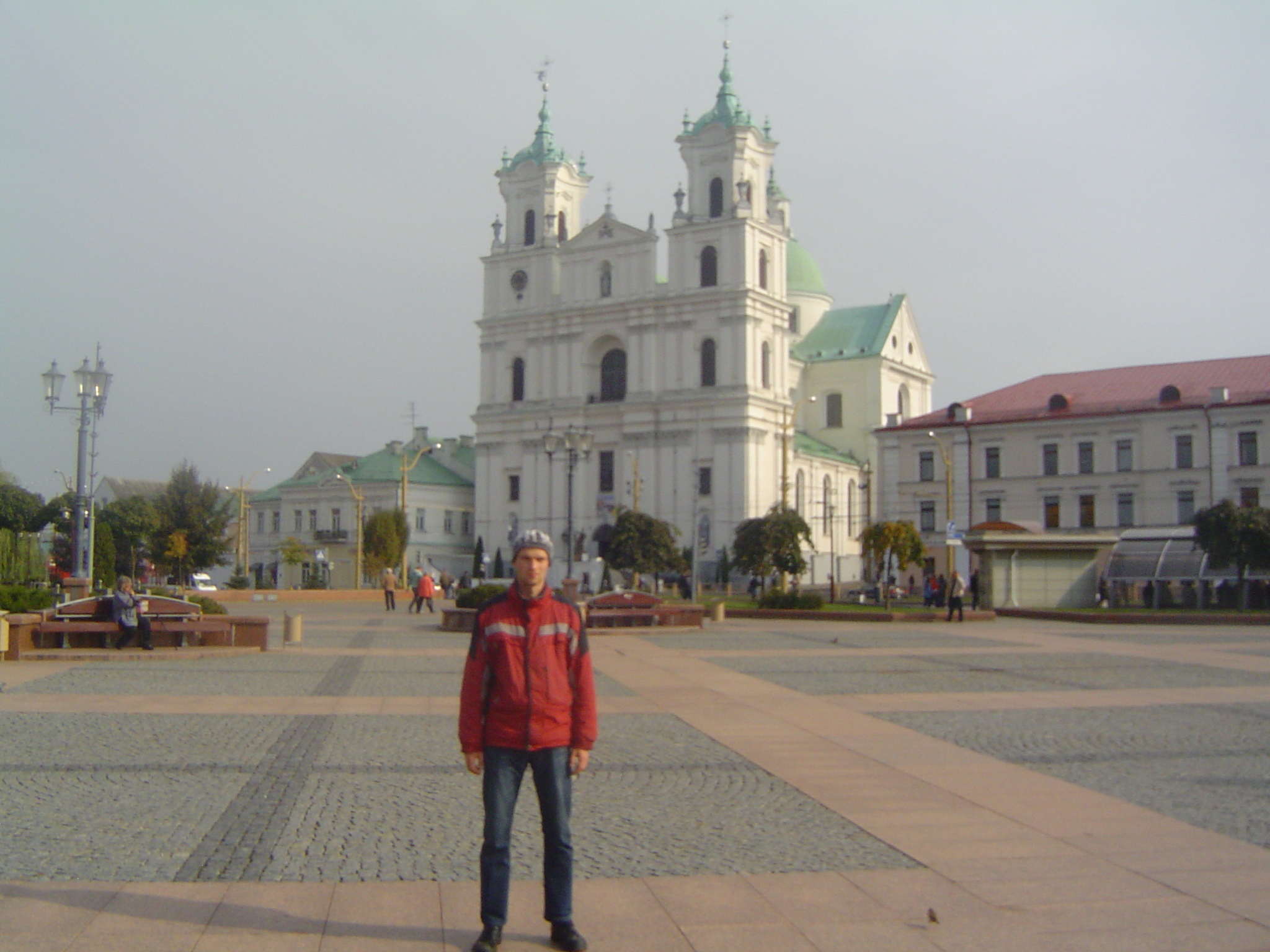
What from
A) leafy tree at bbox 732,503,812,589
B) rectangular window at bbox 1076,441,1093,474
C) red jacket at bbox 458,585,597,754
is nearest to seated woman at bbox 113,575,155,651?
red jacket at bbox 458,585,597,754

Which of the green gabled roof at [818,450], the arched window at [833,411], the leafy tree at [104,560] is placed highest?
the arched window at [833,411]

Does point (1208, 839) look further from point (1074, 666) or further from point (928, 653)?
point (928, 653)

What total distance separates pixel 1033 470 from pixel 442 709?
5753 cm

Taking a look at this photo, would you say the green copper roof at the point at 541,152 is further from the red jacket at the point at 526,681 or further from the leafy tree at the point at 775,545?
the red jacket at the point at 526,681

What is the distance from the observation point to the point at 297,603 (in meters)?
57.7

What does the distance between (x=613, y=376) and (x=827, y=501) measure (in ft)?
54.2

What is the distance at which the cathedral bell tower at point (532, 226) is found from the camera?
89.8 m

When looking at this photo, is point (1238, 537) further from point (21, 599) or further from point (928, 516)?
point (21, 599)

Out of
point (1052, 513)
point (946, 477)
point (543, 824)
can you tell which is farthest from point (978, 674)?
point (946, 477)

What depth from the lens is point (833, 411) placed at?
9738cm

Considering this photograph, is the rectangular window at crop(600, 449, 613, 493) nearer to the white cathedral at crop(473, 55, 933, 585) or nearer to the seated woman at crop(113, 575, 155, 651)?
the white cathedral at crop(473, 55, 933, 585)

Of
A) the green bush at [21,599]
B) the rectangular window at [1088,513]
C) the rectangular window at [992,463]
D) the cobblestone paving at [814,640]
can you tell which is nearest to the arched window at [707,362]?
the rectangular window at [992,463]

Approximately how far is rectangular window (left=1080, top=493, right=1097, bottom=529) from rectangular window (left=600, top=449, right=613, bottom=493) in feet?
98.2

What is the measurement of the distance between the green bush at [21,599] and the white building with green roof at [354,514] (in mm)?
64482
